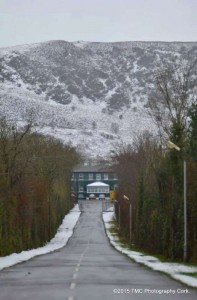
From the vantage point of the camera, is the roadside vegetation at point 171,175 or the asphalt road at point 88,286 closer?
the asphalt road at point 88,286

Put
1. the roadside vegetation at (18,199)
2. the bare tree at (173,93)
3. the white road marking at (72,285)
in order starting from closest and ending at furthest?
the white road marking at (72,285) < the roadside vegetation at (18,199) < the bare tree at (173,93)

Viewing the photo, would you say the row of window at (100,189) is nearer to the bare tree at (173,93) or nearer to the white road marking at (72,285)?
the bare tree at (173,93)

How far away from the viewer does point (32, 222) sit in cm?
5916

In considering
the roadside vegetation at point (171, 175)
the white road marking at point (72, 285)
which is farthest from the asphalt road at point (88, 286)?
the roadside vegetation at point (171, 175)

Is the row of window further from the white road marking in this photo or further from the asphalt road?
the white road marking

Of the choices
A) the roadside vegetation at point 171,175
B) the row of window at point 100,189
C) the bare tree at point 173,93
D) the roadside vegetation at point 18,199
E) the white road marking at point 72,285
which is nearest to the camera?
the white road marking at point 72,285

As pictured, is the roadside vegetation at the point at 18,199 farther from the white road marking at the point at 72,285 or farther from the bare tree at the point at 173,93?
the white road marking at the point at 72,285

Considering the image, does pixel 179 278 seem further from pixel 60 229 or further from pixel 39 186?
pixel 60 229

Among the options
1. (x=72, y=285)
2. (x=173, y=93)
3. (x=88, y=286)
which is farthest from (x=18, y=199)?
(x=88, y=286)

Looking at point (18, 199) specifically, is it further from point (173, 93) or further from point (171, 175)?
point (171, 175)

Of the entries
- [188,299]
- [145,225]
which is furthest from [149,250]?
[188,299]

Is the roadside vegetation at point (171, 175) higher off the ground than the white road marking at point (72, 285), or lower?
higher

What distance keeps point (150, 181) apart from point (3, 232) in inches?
1015

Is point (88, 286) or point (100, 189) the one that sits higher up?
point (100, 189)
